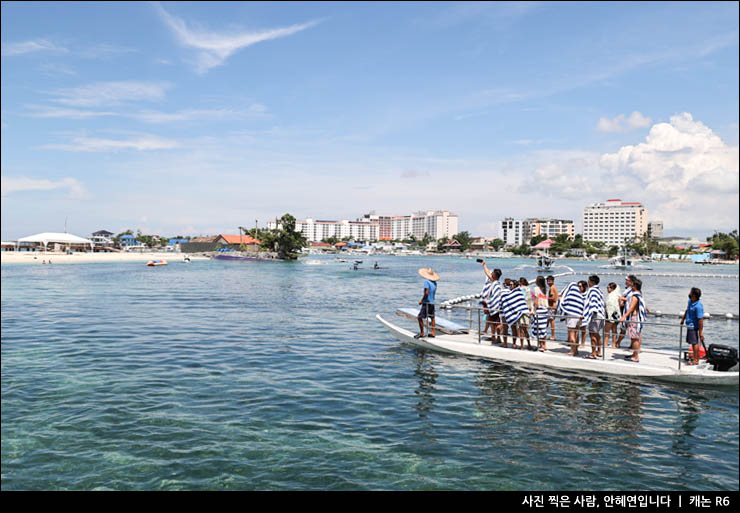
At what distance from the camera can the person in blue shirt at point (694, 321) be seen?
42.8 ft

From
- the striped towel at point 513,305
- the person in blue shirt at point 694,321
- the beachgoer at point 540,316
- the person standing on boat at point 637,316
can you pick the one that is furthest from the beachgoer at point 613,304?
the striped towel at point 513,305

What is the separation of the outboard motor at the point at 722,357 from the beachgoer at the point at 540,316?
4.68 metres

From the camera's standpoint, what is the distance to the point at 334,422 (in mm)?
11320

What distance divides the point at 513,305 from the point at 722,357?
5954mm

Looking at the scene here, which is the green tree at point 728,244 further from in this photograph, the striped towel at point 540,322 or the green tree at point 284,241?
the striped towel at point 540,322

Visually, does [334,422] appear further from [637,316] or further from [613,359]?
[637,316]

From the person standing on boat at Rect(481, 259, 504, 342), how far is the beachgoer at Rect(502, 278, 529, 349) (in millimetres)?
439

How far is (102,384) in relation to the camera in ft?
47.0

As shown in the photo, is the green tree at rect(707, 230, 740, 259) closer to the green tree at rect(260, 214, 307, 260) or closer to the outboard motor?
the green tree at rect(260, 214, 307, 260)

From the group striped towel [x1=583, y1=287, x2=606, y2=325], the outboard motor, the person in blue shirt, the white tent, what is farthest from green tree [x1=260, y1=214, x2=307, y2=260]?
the outboard motor

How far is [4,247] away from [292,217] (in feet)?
363

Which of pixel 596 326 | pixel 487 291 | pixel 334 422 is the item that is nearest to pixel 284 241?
pixel 487 291
